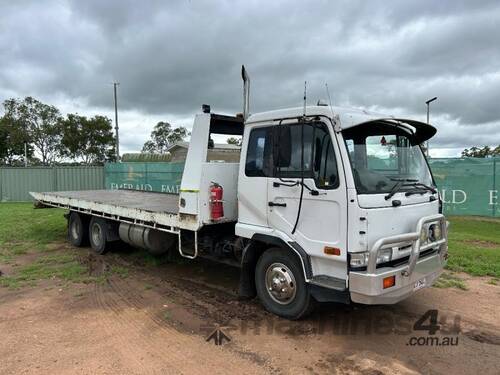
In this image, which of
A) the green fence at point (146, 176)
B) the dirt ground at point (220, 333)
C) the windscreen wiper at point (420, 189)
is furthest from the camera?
the green fence at point (146, 176)

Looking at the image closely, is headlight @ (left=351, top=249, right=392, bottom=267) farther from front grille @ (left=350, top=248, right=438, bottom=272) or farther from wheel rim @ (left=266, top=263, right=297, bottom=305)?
wheel rim @ (left=266, top=263, right=297, bottom=305)

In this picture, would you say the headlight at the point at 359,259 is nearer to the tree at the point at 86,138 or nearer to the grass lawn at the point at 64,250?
the grass lawn at the point at 64,250

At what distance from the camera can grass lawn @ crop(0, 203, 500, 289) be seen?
7.04 meters

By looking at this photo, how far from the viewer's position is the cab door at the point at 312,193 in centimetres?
432

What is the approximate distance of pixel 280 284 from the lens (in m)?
4.93

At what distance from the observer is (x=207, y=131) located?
18.9 feet

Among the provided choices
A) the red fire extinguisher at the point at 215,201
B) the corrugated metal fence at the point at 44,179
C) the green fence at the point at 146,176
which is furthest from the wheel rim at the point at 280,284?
the corrugated metal fence at the point at 44,179

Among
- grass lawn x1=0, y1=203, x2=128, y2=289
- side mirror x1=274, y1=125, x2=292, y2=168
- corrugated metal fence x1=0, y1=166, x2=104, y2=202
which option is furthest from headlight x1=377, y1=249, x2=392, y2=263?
corrugated metal fence x1=0, y1=166, x2=104, y2=202

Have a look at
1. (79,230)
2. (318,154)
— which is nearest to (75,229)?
(79,230)

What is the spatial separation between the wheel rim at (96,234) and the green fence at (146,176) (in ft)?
27.8

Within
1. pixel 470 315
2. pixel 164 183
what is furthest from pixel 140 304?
pixel 164 183

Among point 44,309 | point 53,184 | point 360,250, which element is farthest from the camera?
point 53,184

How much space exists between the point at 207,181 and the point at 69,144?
4265cm

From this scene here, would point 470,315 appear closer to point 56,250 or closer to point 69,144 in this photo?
point 56,250
